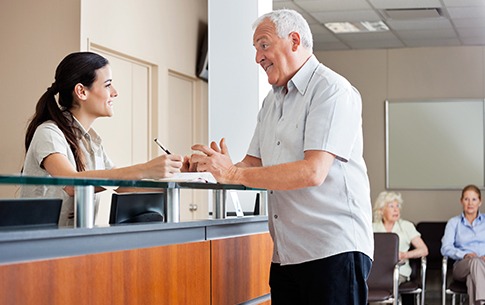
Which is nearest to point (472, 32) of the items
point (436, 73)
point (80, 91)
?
point (436, 73)

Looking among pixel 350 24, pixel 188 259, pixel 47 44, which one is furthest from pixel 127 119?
pixel 188 259

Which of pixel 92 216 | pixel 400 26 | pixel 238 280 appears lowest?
pixel 238 280

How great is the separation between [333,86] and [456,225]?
6250mm

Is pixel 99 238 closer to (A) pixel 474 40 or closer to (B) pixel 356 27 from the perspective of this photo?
(B) pixel 356 27

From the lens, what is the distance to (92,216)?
2.22m

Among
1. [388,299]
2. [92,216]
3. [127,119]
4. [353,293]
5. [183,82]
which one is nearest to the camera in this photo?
[92,216]

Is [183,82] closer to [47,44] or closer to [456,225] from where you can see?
[47,44]

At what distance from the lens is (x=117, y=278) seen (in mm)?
2297

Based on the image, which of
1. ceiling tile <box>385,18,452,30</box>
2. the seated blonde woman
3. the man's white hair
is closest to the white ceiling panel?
ceiling tile <box>385,18,452,30</box>

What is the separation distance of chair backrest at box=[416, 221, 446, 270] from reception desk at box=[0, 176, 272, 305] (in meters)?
6.24

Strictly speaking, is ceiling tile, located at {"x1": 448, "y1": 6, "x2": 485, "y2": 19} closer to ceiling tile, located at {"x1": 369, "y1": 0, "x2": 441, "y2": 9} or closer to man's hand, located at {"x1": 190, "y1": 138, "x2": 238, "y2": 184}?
ceiling tile, located at {"x1": 369, "y1": 0, "x2": 441, "y2": 9}

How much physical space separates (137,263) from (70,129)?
0.92m

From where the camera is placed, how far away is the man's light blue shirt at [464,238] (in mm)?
8320

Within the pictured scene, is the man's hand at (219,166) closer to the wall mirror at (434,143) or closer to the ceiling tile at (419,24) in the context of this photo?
the ceiling tile at (419,24)
